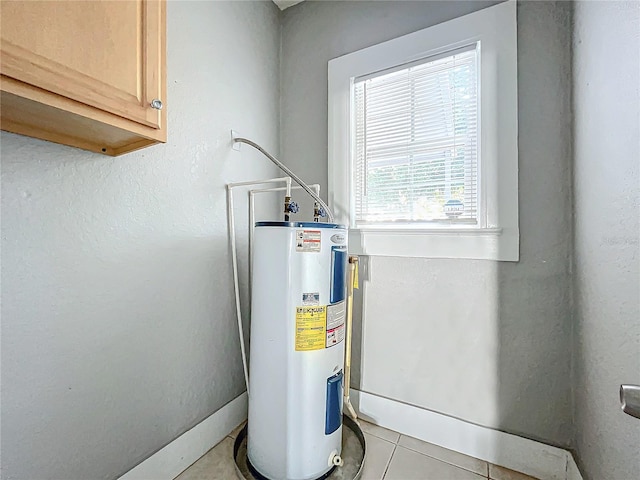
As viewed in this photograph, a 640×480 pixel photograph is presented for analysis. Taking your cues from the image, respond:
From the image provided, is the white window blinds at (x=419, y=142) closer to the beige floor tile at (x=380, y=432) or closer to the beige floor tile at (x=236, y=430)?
the beige floor tile at (x=380, y=432)

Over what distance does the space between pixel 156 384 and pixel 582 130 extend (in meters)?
1.99

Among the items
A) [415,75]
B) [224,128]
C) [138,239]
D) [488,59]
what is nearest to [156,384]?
[138,239]

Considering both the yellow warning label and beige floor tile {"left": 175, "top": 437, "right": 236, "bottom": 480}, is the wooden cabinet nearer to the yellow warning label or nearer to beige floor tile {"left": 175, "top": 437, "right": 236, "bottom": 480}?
the yellow warning label

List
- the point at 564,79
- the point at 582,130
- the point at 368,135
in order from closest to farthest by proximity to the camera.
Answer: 1. the point at 582,130
2. the point at 564,79
3. the point at 368,135

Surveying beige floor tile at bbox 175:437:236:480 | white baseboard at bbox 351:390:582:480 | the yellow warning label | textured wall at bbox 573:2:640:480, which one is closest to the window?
textured wall at bbox 573:2:640:480

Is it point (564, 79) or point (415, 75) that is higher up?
point (415, 75)

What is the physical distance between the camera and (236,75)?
5.42 ft

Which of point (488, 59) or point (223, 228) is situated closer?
point (488, 59)

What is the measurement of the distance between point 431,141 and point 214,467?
1.89 meters

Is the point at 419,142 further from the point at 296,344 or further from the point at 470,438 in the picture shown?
the point at 470,438

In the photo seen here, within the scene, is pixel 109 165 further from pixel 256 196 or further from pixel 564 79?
pixel 564 79

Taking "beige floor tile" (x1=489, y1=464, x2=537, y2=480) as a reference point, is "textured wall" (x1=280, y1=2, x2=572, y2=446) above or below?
above

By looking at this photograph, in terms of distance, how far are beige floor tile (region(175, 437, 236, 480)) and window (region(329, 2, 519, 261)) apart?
1.20 meters

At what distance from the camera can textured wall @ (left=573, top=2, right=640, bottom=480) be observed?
31.8 inches
